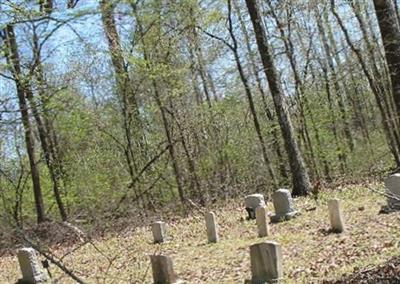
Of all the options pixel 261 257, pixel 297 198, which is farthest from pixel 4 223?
pixel 297 198

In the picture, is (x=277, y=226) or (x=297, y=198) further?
(x=297, y=198)

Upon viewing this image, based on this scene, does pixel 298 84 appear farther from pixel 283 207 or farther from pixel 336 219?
pixel 336 219

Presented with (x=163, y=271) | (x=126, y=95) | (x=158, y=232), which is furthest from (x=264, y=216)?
(x=126, y=95)

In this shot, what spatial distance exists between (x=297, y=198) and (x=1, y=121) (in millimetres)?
14471

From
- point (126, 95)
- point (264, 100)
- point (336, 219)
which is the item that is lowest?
point (336, 219)

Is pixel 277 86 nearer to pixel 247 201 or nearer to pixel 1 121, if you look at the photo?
pixel 247 201

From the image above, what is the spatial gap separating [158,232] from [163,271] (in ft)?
16.8

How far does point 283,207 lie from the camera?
14555 millimetres

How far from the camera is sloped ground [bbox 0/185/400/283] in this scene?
8559 millimetres

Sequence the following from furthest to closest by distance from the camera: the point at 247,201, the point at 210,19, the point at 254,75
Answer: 1. the point at 254,75
2. the point at 210,19
3. the point at 247,201

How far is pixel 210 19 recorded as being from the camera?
81.1 feet

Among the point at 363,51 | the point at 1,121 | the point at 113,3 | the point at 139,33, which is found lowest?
the point at 1,121

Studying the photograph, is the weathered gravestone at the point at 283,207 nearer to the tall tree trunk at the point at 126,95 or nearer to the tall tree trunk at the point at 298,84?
the tall tree trunk at the point at 126,95

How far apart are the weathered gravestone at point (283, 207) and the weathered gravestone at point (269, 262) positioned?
5939mm
